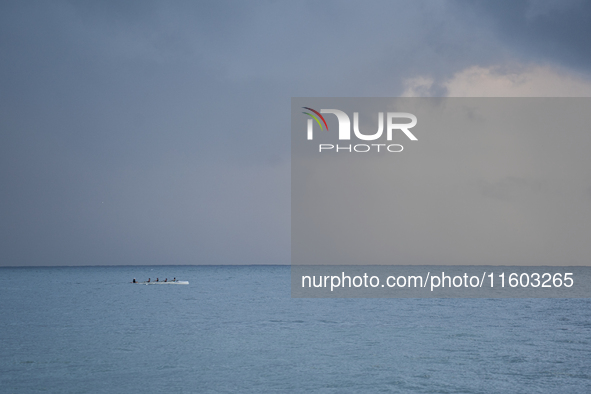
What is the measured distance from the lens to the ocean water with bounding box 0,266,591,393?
2114 cm

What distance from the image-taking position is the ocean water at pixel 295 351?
21.1 meters

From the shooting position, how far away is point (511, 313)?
158 feet

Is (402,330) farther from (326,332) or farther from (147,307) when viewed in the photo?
(147,307)

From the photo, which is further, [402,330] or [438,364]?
[402,330]

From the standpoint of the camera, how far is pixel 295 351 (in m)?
28.1

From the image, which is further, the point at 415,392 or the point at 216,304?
the point at 216,304

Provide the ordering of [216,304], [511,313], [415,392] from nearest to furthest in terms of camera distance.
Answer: [415,392] < [511,313] < [216,304]

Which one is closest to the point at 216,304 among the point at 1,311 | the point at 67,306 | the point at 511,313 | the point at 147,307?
the point at 147,307

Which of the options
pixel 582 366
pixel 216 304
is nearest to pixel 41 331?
pixel 216 304

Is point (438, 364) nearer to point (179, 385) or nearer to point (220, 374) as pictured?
point (220, 374)

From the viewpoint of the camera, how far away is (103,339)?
3238 centimetres

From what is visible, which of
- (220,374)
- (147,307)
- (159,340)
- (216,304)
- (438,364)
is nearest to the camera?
(220,374)

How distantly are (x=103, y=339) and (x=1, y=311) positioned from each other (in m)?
24.9

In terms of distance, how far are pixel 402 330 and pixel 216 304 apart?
2902 cm
